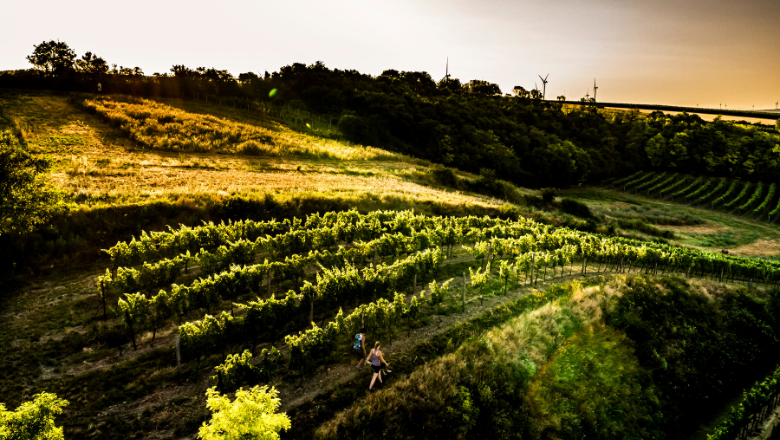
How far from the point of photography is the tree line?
82812 mm

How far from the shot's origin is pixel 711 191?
86500mm

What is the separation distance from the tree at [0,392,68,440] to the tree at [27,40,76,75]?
99.0m

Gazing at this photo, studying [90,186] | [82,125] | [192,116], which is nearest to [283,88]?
[192,116]

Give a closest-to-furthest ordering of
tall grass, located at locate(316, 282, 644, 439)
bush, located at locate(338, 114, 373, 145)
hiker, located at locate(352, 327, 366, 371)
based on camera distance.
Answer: tall grass, located at locate(316, 282, 644, 439) → hiker, located at locate(352, 327, 366, 371) → bush, located at locate(338, 114, 373, 145)

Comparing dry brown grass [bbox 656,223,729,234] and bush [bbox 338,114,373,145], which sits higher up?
bush [bbox 338,114,373,145]

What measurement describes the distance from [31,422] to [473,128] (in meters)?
102

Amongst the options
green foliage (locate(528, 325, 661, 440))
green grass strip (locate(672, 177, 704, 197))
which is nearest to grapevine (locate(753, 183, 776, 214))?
green grass strip (locate(672, 177, 704, 197))

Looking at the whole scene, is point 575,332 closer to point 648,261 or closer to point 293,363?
point 293,363

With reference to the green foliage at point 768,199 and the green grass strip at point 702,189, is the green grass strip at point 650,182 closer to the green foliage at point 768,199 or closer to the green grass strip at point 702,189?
the green grass strip at point 702,189

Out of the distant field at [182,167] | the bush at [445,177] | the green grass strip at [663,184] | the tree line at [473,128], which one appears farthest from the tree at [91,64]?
the green grass strip at [663,184]

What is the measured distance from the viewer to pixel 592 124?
12962cm

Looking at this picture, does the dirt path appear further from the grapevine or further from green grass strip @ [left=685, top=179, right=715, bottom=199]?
green grass strip @ [left=685, top=179, right=715, bottom=199]

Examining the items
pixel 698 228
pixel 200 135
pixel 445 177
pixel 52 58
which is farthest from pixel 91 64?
pixel 698 228

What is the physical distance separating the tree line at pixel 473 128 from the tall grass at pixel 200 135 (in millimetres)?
19038
